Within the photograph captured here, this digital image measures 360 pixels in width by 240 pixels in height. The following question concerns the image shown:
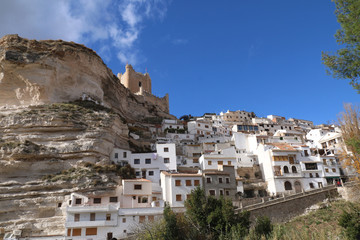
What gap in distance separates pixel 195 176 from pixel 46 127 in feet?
60.8

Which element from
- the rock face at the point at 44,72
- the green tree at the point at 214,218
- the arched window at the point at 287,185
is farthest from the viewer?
the rock face at the point at 44,72

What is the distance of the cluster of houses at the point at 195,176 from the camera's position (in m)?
26.6

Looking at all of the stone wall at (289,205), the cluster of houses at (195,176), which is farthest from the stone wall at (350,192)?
the cluster of houses at (195,176)

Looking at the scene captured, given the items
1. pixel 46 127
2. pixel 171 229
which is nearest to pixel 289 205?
pixel 171 229

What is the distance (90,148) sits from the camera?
32.1m

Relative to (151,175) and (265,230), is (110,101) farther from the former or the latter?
(265,230)

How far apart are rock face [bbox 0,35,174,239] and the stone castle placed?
24933 mm

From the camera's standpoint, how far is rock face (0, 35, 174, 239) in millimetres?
28141

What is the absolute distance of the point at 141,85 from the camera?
3017 inches

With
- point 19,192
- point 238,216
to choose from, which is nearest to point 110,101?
point 19,192

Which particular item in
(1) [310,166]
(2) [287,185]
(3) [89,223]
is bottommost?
(3) [89,223]

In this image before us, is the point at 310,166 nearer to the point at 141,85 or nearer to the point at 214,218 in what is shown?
the point at 214,218

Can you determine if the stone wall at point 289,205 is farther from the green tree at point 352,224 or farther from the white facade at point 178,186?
the green tree at point 352,224

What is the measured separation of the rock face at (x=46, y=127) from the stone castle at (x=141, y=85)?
24.9 m
